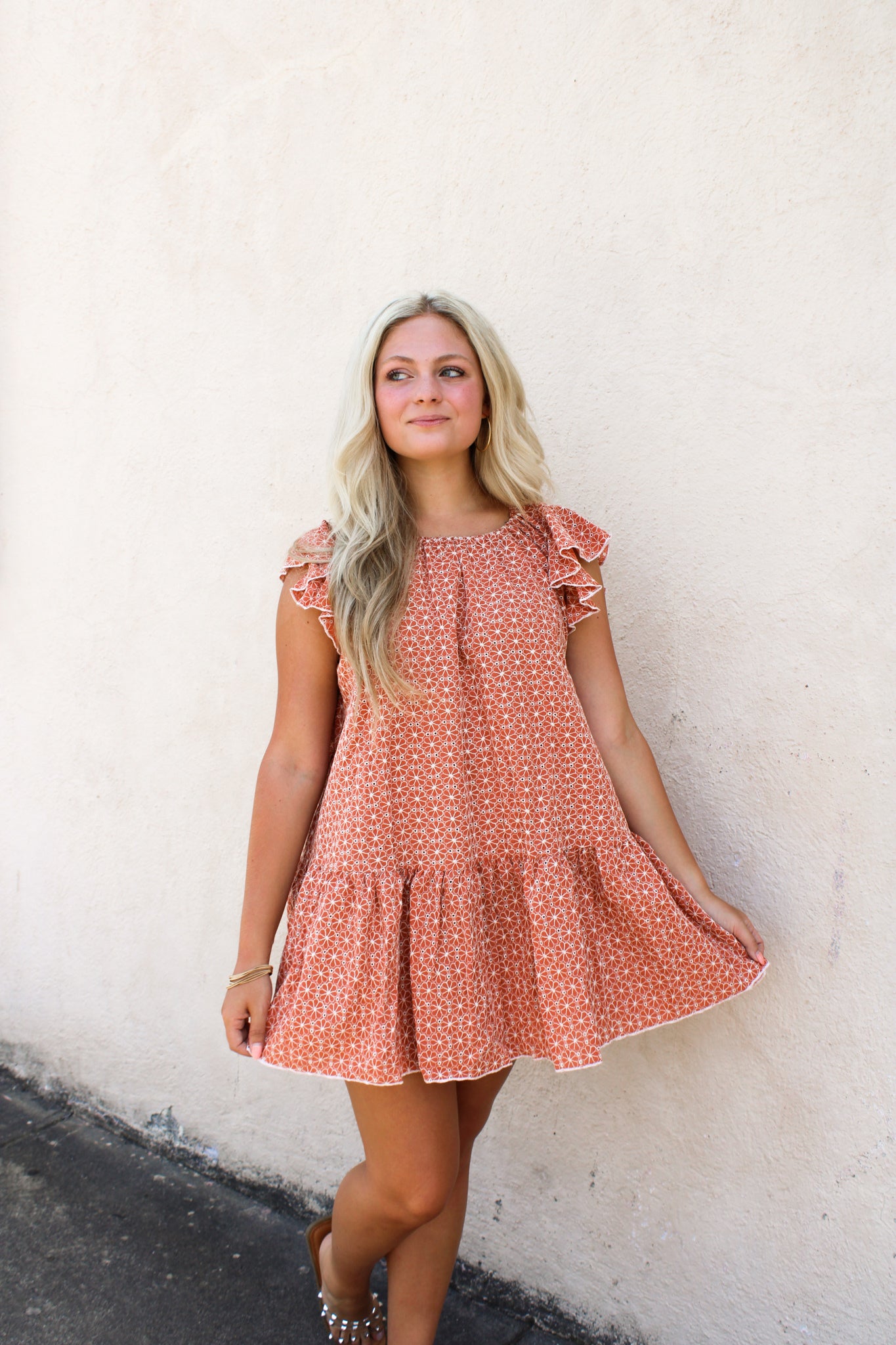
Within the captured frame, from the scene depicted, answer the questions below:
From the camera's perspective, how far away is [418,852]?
1.76 metres

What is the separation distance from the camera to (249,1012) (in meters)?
1.82

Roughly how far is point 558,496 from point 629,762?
0.66 metres

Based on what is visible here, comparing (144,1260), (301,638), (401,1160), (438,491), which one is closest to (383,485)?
(438,491)

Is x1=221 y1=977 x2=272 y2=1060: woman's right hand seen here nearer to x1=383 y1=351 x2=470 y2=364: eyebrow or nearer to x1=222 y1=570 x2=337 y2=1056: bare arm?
x1=222 y1=570 x2=337 y2=1056: bare arm

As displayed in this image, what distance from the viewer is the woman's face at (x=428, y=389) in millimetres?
1868

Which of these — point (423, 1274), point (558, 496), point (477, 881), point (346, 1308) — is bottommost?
point (346, 1308)

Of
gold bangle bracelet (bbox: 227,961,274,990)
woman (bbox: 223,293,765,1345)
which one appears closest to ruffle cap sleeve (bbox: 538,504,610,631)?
woman (bbox: 223,293,765,1345)

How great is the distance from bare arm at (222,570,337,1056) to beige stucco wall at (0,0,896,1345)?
72cm

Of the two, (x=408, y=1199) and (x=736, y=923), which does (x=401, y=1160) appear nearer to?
(x=408, y=1199)

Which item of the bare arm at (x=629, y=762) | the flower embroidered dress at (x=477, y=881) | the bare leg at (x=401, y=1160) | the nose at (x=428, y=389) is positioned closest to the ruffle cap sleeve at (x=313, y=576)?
the flower embroidered dress at (x=477, y=881)

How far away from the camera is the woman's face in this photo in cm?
187

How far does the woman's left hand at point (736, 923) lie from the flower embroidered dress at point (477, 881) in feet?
0.06

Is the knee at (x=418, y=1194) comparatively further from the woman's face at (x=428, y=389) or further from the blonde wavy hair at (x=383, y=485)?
the woman's face at (x=428, y=389)

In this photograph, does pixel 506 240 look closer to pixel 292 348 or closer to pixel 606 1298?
pixel 292 348
